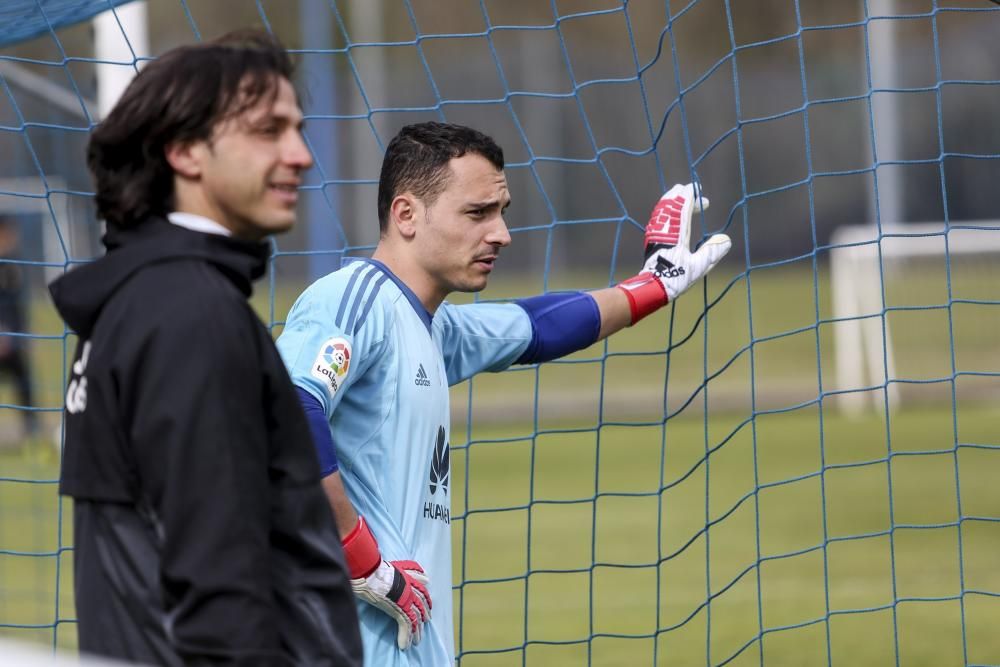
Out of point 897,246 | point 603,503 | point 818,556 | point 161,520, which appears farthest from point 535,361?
point 897,246

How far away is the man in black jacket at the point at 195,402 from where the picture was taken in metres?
1.81

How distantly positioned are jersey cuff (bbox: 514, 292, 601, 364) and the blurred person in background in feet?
27.9

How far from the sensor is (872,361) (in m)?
14.2

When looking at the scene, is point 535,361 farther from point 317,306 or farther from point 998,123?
point 998,123

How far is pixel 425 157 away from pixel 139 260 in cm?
145

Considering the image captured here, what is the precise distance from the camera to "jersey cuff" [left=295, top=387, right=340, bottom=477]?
114 inches

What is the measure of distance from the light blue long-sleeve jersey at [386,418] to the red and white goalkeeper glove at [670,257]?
797 millimetres

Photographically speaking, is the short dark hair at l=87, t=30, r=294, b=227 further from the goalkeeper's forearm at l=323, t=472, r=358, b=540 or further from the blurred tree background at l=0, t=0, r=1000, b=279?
the blurred tree background at l=0, t=0, r=1000, b=279

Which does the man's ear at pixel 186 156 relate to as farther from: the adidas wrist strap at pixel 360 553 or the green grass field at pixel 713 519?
the green grass field at pixel 713 519

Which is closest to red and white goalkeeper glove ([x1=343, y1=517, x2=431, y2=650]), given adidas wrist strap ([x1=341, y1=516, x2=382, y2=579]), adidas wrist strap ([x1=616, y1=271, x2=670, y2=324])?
adidas wrist strap ([x1=341, y1=516, x2=382, y2=579])

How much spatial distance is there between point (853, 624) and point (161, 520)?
194 inches

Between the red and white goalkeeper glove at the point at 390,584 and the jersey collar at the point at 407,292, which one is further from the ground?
the jersey collar at the point at 407,292

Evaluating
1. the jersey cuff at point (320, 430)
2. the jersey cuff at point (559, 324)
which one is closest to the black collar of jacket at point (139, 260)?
the jersey cuff at point (320, 430)

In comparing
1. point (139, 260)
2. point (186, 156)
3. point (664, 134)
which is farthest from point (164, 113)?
point (664, 134)
